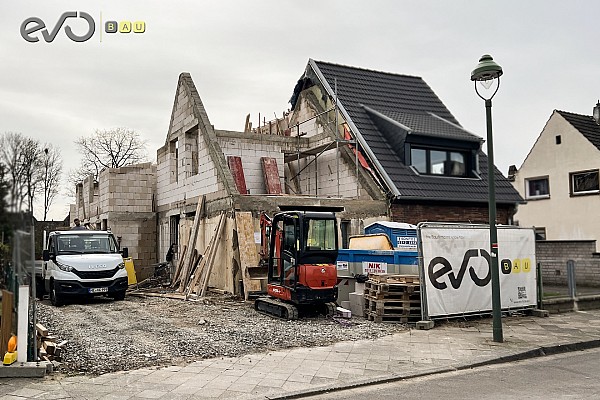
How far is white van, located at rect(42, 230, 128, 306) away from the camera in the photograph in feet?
50.2

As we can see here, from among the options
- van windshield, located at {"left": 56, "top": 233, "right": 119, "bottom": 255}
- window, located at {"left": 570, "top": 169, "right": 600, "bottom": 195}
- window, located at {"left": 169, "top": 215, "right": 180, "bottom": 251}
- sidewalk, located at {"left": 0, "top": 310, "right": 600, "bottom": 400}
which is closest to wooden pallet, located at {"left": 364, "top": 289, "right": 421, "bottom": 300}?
sidewalk, located at {"left": 0, "top": 310, "right": 600, "bottom": 400}

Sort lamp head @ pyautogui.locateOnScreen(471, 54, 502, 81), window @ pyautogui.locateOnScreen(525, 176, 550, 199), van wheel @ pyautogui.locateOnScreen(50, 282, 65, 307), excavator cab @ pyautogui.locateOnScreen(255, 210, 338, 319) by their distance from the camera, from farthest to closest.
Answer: window @ pyautogui.locateOnScreen(525, 176, 550, 199)
van wheel @ pyautogui.locateOnScreen(50, 282, 65, 307)
excavator cab @ pyautogui.locateOnScreen(255, 210, 338, 319)
lamp head @ pyautogui.locateOnScreen(471, 54, 502, 81)

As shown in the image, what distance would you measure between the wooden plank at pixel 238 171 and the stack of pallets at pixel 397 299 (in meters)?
7.90

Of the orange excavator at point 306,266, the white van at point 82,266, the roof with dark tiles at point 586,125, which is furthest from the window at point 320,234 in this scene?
the roof with dark tiles at point 586,125

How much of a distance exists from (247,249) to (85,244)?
480 cm

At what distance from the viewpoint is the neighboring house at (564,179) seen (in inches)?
1067

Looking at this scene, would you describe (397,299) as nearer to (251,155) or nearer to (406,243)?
(406,243)

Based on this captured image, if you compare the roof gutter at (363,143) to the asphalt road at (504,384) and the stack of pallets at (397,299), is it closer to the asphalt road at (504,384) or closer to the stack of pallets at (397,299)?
the stack of pallets at (397,299)

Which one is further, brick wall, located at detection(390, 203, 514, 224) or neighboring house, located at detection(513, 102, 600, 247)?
neighboring house, located at detection(513, 102, 600, 247)

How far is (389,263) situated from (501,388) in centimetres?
617

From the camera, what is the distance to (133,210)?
2316cm

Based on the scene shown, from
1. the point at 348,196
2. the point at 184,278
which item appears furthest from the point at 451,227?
the point at 184,278

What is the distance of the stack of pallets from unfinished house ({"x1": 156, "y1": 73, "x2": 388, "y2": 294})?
421 centimetres

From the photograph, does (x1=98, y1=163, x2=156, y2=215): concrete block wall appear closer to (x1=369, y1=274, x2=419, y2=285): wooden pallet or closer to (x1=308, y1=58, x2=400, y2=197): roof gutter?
(x1=308, y1=58, x2=400, y2=197): roof gutter
